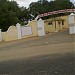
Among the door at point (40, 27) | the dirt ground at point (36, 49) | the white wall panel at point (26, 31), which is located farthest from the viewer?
the white wall panel at point (26, 31)

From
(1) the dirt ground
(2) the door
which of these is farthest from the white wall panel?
(1) the dirt ground

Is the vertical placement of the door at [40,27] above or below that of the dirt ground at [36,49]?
above

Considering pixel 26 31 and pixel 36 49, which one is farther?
pixel 26 31

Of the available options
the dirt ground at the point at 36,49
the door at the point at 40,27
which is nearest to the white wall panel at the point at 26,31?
the door at the point at 40,27

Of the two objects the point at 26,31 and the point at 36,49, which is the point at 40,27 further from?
the point at 36,49

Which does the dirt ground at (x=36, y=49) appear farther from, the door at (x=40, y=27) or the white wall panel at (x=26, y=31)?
the white wall panel at (x=26, y=31)

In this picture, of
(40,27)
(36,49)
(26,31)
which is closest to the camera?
(36,49)

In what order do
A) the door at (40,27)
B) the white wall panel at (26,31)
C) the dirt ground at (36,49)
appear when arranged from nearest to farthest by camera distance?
1. the dirt ground at (36,49)
2. the door at (40,27)
3. the white wall panel at (26,31)

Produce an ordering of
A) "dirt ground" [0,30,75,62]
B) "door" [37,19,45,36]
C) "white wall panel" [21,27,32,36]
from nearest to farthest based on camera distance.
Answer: "dirt ground" [0,30,75,62], "door" [37,19,45,36], "white wall panel" [21,27,32,36]

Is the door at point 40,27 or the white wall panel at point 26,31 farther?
the white wall panel at point 26,31

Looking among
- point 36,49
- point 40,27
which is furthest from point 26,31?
point 36,49

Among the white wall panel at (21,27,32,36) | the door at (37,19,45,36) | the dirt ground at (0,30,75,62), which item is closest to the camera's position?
the dirt ground at (0,30,75,62)

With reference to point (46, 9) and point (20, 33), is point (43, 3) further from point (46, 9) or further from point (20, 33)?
point (20, 33)

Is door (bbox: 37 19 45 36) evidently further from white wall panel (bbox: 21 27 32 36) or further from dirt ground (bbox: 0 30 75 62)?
dirt ground (bbox: 0 30 75 62)
